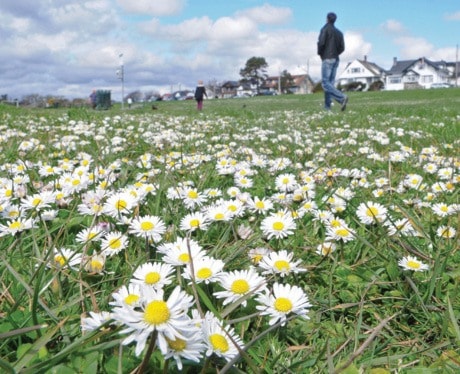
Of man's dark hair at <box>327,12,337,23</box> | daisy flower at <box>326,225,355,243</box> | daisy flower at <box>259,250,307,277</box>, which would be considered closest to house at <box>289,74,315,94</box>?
man's dark hair at <box>327,12,337,23</box>

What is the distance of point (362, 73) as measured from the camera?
359 ft

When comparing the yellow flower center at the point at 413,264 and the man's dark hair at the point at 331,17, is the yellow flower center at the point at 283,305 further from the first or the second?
the man's dark hair at the point at 331,17

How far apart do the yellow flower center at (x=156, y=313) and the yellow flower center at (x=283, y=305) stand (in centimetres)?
45

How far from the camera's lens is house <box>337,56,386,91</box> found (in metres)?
109

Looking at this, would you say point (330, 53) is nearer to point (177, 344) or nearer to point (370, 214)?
point (370, 214)

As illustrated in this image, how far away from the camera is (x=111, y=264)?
64.4 inches

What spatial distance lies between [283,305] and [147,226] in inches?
27.4

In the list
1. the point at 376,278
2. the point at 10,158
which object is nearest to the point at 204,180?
the point at 376,278

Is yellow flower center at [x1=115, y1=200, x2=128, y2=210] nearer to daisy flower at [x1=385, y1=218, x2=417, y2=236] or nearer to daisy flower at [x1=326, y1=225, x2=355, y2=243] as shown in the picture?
daisy flower at [x1=326, y1=225, x2=355, y2=243]

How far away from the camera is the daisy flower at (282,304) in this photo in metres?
1.18

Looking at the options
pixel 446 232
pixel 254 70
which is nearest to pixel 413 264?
pixel 446 232

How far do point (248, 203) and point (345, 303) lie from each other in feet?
2.66

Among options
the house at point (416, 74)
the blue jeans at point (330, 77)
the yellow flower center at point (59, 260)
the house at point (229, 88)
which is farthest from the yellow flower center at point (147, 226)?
the house at point (229, 88)

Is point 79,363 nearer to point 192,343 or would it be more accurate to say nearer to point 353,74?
point 192,343
